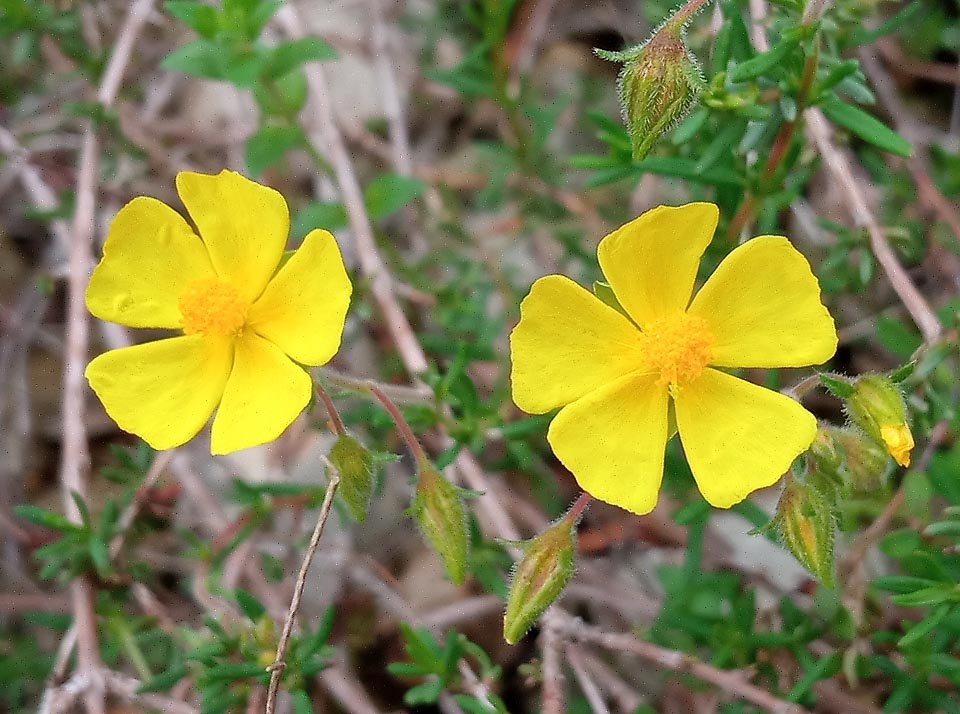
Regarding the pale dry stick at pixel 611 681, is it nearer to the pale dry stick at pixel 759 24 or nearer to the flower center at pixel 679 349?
the flower center at pixel 679 349

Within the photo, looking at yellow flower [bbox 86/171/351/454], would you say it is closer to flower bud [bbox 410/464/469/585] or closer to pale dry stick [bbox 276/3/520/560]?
flower bud [bbox 410/464/469/585]

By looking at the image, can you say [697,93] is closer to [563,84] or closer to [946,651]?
[946,651]

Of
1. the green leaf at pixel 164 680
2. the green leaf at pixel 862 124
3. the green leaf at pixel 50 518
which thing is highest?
the green leaf at pixel 862 124

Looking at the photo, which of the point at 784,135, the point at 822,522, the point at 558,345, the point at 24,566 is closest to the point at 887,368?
the point at 784,135

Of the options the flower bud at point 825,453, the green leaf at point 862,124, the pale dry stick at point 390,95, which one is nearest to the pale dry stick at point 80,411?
the pale dry stick at point 390,95

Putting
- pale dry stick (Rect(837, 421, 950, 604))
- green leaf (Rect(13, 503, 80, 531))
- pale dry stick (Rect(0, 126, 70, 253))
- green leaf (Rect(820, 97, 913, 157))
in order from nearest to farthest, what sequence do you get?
1. green leaf (Rect(820, 97, 913, 157))
2. pale dry stick (Rect(837, 421, 950, 604))
3. green leaf (Rect(13, 503, 80, 531))
4. pale dry stick (Rect(0, 126, 70, 253))

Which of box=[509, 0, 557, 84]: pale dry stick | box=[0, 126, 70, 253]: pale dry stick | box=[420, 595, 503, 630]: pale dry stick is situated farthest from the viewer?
box=[509, 0, 557, 84]: pale dry stick

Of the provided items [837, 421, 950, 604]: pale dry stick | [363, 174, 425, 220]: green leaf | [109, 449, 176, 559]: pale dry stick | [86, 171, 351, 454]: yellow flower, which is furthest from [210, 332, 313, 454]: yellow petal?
[837, 421, 950, 604]: pale dry stick

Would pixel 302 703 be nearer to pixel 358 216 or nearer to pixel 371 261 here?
pixel 371 261
